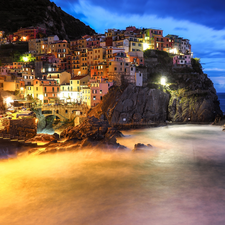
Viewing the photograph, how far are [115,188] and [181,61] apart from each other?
166 ft

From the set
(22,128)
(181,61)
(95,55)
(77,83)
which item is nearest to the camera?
(22,128)

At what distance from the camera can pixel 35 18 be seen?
3669 inches

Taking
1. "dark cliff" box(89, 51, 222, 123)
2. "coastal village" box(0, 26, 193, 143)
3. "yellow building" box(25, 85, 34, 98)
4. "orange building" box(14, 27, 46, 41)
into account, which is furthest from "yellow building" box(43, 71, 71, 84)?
"orange building" box(14, 27, 46, 41)

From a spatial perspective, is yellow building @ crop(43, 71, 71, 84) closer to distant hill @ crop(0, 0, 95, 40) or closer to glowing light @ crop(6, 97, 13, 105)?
glowing light @ crop(6, 97, 13, 105)

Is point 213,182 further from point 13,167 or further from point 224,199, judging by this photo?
point 13,167

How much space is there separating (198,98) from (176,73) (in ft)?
31.4

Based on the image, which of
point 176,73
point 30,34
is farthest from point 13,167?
point 30,34

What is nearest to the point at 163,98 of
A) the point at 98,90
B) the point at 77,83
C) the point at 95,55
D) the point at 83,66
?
the point at 98,90

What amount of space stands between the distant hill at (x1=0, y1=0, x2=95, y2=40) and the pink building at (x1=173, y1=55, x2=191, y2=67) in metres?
49.2

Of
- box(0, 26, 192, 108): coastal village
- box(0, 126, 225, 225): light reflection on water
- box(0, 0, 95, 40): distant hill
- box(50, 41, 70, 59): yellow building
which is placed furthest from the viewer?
box(0, 0, 95, 40): distant hill

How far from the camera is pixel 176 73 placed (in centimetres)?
5822

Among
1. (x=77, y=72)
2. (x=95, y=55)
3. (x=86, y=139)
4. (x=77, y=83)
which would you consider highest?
(x=95, y=55)

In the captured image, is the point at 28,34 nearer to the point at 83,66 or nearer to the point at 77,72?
the point at 77,72

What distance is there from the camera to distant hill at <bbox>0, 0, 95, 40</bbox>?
298ft
